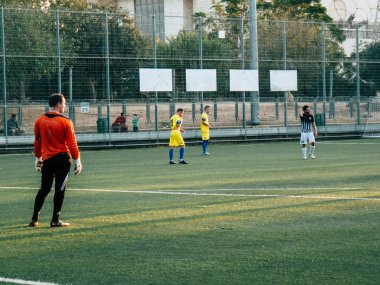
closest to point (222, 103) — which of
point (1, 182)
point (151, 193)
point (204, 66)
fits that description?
point (204, 66)

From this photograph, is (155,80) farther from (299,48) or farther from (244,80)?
(299,48)

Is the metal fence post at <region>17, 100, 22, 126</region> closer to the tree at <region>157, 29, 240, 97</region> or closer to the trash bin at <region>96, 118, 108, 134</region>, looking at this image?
the trash bin at <region>96, 118, 108, 134</region>

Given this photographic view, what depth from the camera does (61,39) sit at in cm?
3469

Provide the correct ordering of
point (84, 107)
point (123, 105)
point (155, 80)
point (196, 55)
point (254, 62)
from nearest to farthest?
point (84, 107) → point (123, 105) → point (155, 80) → point (196, 55) → point (254, 62)

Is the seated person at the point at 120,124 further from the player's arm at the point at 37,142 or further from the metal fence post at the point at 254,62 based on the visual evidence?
the player's arm at the point at 37,142

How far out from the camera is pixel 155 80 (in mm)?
36156

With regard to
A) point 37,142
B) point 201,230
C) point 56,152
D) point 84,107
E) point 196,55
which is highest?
point 196,55

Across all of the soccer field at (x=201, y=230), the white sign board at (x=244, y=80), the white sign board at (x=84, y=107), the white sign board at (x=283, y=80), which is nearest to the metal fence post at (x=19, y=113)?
the white sign board at (x=84, y=107)

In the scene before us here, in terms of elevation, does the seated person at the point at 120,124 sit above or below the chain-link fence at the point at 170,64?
below

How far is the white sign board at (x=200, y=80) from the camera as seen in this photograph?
37.0 m

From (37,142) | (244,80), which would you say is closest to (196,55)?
(244,80)

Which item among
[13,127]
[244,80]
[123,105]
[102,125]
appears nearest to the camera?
[13,127]

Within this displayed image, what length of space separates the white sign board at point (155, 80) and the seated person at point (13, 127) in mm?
5577

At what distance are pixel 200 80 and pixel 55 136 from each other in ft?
85.9
